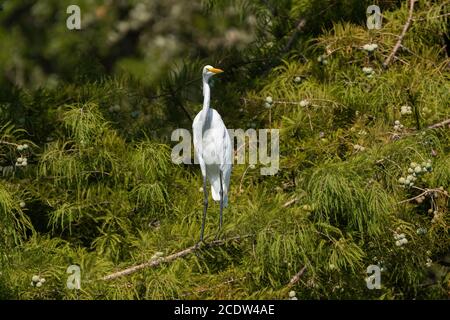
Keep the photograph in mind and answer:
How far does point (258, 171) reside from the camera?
252 centimetres

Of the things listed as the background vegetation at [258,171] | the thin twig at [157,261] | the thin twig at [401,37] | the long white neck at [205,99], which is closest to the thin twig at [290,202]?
the background vegetation at [258,171]

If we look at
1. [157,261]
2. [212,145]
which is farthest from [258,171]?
[157,261]

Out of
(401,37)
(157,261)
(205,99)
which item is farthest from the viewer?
(401,37)

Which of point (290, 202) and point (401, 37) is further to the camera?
point (401, 37)

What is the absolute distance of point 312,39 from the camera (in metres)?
2.77

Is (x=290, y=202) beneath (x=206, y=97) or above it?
beneath

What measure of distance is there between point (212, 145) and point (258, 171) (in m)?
0.16

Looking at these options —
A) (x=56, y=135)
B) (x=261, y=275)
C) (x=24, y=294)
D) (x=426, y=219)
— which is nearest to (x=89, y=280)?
(x=24, y=294)

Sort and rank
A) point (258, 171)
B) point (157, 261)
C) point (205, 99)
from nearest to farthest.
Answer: point (157, 261) → point (205, 99) → point (258, 171)

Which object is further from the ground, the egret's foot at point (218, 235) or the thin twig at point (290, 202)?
the thin twig at point (290, 202)

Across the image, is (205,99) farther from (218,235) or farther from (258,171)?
(218,235)

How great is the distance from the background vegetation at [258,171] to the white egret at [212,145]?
0.20 feet

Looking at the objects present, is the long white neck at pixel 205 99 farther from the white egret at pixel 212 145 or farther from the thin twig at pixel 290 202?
the thin twig at pixel 290 202

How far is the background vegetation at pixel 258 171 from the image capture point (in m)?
2.20
